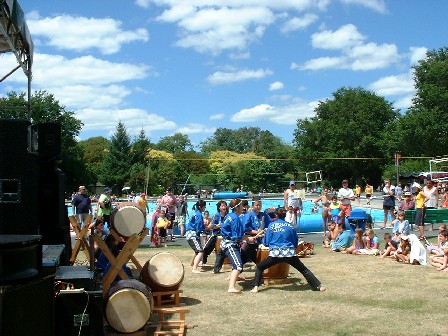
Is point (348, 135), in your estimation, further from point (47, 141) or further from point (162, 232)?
point (47, 141)

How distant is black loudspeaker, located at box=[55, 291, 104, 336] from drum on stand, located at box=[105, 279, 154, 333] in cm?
94

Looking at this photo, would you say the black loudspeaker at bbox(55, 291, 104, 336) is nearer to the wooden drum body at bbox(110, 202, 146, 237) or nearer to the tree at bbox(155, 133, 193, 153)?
the wooden drum body at bbox(110, 202, 146, 237)

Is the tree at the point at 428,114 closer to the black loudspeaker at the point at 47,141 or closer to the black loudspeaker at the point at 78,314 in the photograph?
the black loudspeaker at the point at 47,141

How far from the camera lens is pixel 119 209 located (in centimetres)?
884

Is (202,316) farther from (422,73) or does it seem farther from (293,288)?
(422,73)

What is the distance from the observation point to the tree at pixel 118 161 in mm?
59638

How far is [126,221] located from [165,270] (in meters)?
1.03

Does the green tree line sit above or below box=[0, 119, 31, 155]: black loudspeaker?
above

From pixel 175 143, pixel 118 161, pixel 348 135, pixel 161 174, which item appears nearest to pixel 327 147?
pixel 348 135

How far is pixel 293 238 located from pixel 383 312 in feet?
6.59

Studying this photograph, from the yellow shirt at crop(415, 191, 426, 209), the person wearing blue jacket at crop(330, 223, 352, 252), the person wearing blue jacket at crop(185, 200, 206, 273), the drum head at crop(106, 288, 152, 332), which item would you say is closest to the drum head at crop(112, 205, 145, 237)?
the drum head at crop(106, 288, 152, 332)

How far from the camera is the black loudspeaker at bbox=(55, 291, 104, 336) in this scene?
5457 millimetres

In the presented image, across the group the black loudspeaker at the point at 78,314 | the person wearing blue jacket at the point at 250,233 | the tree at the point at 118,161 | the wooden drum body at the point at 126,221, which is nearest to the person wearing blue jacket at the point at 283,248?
the person wearing blue jacket at the point at 250,233

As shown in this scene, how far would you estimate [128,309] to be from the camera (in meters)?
6.59
